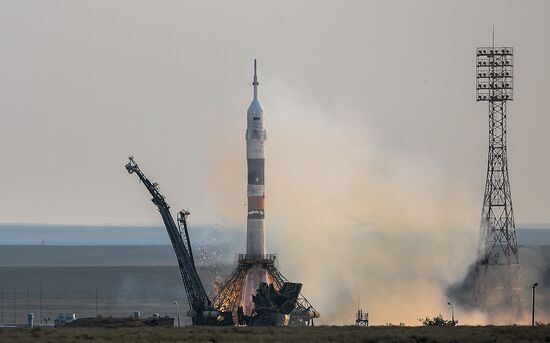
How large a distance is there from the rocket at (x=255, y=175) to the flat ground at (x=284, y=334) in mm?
27575

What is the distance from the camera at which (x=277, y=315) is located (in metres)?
190

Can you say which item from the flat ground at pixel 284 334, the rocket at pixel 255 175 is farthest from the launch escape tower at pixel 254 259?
the flat ground at pixel 284 334

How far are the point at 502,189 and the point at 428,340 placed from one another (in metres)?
46.5

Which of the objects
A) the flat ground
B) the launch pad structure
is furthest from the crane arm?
the flat ground

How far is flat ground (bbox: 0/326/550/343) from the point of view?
504 ft

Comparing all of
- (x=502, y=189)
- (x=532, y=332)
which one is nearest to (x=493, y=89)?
(x=502, y=189)

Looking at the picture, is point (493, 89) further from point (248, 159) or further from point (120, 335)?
point (120, 335)

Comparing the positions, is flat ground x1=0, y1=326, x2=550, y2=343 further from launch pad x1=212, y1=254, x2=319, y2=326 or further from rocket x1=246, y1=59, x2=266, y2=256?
rocket x1=246, y1=59, x2=266, y2=256

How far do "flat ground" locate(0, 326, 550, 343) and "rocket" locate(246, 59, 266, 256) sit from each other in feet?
90.5

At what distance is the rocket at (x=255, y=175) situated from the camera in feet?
637

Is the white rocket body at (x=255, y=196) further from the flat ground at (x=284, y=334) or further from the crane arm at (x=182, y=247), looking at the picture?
the flat ground at (x=284, y=334)

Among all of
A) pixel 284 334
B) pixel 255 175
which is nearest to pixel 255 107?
pixel 255 175

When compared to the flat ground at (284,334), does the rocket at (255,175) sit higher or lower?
higher

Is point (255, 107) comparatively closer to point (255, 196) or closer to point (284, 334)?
point (255, 196)
